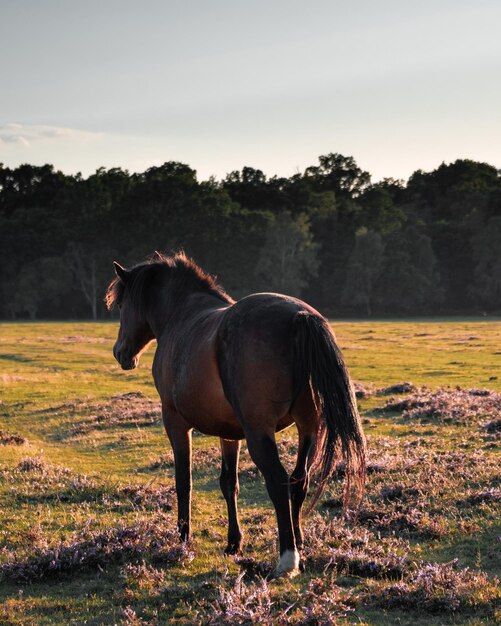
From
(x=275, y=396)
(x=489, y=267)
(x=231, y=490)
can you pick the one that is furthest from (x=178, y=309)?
(x=489, y=267)

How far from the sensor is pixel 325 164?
13638 centimetres

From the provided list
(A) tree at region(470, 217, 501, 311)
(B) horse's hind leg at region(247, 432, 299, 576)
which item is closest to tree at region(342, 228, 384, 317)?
(A) tree at region(470, 217, 501, 311)

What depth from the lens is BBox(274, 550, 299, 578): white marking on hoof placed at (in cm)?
714

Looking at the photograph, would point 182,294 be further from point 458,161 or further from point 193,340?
point 458,161

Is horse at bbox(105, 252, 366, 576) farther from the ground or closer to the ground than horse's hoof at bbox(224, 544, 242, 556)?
farther from the ground

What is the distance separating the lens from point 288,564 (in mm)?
7156

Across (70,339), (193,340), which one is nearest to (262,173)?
(70,339)

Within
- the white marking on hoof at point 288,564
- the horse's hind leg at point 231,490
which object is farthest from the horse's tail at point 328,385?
the horse's hind leg at point 231,490

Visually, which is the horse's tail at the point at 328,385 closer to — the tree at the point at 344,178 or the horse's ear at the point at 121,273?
the horse's ear at the point at 121,273

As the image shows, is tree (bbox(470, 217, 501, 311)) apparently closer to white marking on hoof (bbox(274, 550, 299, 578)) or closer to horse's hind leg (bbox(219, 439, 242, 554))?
horse's hind leg (bbox(219, 439, 242, 554))

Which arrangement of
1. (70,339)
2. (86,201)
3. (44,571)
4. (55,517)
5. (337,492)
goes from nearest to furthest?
(44,571), (55,517), (337,492), (70,339), (86,201)

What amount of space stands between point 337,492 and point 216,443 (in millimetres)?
6341

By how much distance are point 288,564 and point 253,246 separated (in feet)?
334

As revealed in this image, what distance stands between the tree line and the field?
3218 inches
